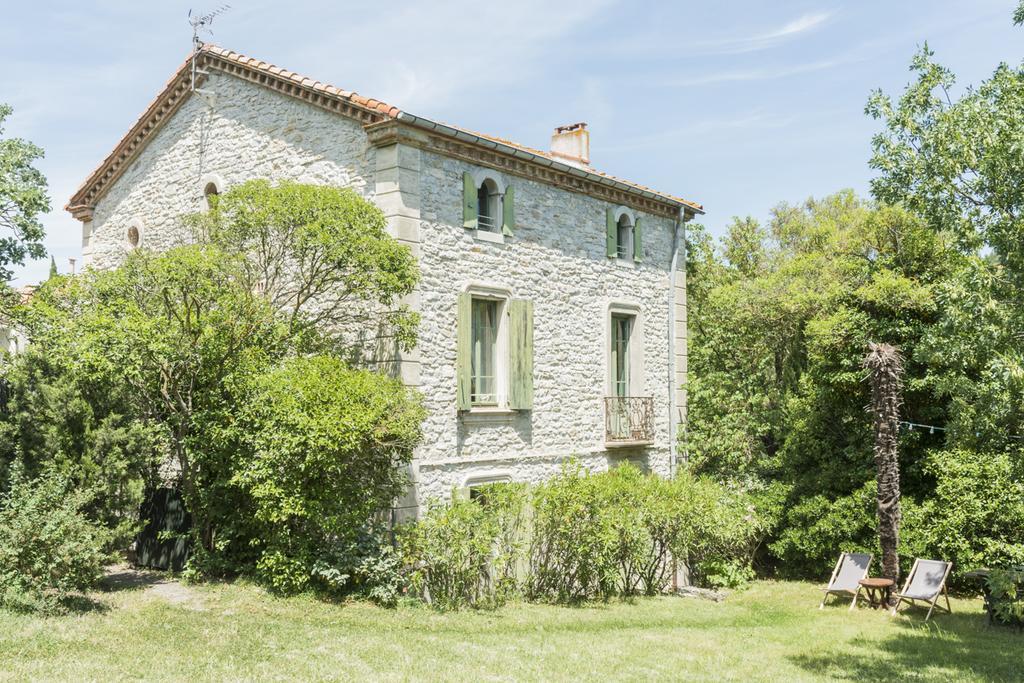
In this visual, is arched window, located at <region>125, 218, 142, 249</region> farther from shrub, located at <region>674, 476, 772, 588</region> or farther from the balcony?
shrub, located at <region>674, 476, 772, 588</region>

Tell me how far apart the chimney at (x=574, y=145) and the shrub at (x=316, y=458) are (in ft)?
24.4

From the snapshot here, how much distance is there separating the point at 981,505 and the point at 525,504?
24.7 feet

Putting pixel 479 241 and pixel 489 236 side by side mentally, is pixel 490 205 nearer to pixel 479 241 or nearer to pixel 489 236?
pixel 489 236

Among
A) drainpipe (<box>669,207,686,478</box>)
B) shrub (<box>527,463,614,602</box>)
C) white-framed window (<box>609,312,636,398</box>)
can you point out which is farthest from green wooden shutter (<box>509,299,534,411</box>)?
drainpipe (<box>669,207,686,478</box>)

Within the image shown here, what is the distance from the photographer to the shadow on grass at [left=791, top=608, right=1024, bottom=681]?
29.7 ft

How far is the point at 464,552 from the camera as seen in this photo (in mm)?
11484

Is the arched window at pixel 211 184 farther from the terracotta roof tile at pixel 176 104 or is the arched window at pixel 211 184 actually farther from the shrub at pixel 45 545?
the shrub at pixel 45 545

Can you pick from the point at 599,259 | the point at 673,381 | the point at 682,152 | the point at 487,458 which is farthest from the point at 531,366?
the point at 682,152

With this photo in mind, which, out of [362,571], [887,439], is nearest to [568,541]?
[362,571]

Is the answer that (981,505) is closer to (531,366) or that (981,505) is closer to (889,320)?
(889,320)

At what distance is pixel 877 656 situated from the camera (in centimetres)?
1006

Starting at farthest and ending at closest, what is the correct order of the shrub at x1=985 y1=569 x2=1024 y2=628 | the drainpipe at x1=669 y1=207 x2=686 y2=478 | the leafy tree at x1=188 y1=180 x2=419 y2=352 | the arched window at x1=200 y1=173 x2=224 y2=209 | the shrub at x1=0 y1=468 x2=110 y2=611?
the drainpipe at x1=669 y1=207 x2=686 y2=478 < the arched window at x1=200 y1=173 x2=224 y2=209 < the shrub at x1=985 y1=569 x2=1024 y2=628 < the leafy tree at x1=188 y1=180 x2=419 y2=352 < the shrub at x1=0 y1=468 x2=110 y2=611

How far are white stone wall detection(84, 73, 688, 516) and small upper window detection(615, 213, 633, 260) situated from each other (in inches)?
13.8

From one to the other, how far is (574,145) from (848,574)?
921 centimetres
